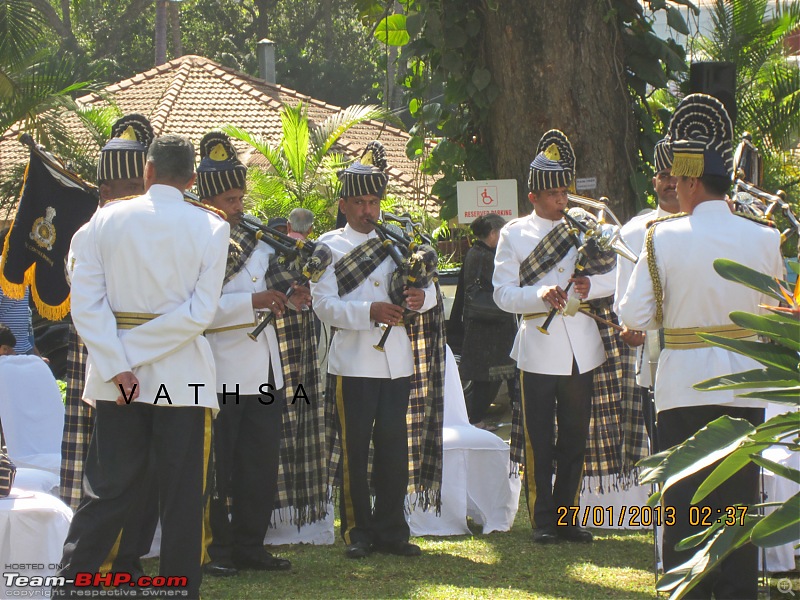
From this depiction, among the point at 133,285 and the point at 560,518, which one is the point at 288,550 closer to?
the point at 560,518

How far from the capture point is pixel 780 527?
3.34 meters

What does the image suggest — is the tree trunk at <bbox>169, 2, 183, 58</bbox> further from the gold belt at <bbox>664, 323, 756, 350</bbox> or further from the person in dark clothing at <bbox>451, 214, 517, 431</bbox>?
the gold belt at <bbox>664, 323, 756, 350</bbox>

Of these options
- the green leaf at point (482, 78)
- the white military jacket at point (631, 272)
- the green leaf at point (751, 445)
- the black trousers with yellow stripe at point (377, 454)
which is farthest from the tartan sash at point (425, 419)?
the green leaf at point (751, 445)

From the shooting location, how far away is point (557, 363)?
21.1 feet

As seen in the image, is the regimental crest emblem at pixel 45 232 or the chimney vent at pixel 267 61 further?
the chimney vent at pixel 267 61

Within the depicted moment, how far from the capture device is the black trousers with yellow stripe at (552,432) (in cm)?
650

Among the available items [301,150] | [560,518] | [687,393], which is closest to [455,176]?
[560,518]

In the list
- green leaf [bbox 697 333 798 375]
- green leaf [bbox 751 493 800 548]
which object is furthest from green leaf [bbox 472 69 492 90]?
green leaf [bbox 751 493 800 548]

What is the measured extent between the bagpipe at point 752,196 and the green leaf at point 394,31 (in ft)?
13.7

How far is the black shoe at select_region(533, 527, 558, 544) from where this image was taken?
6.41m

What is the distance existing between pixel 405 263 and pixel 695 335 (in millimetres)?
1839

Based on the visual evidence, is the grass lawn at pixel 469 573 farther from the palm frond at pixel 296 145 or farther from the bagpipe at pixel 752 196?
the palm frond at pixel 296 145

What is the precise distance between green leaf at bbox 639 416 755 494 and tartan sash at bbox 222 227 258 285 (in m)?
2.83
